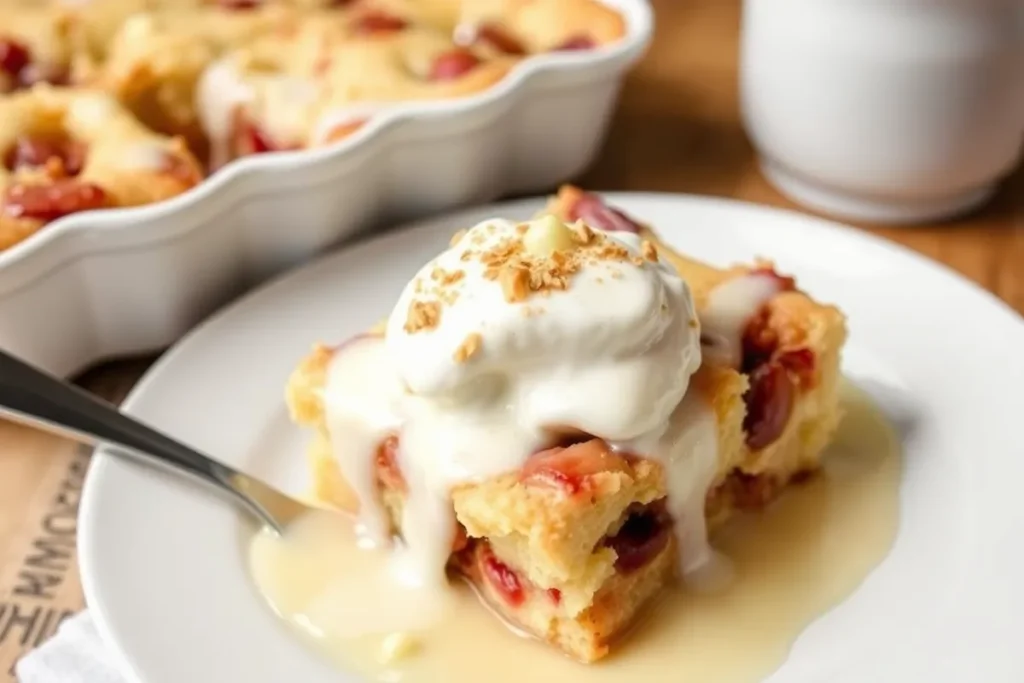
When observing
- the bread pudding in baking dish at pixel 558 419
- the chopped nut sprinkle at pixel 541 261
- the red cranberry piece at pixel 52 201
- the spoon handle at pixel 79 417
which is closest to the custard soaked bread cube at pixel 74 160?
the red cranberry piece at pixel 52 201

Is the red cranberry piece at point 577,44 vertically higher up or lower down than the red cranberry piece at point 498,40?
higher up

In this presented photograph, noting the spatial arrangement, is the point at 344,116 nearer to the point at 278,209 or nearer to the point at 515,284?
the point at 278,209

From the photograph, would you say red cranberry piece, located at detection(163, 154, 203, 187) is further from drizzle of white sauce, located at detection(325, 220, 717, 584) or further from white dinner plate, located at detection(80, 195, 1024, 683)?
drizzle of white sauce, located at detection(325, 220, 717, 584)

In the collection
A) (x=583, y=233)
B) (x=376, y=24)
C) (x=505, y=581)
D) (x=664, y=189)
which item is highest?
(x=583, y=233)

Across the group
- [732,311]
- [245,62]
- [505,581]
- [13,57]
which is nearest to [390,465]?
[505,581]

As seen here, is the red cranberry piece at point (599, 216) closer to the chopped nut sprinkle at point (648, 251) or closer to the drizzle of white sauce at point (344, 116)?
the chopped nut sprinkle at point (648, 251)

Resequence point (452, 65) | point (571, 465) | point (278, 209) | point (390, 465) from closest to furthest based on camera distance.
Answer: point (571, 465) → point (390, 465) → point (278, 209) → point (452, 65)

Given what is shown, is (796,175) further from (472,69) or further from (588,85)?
(472,69)
